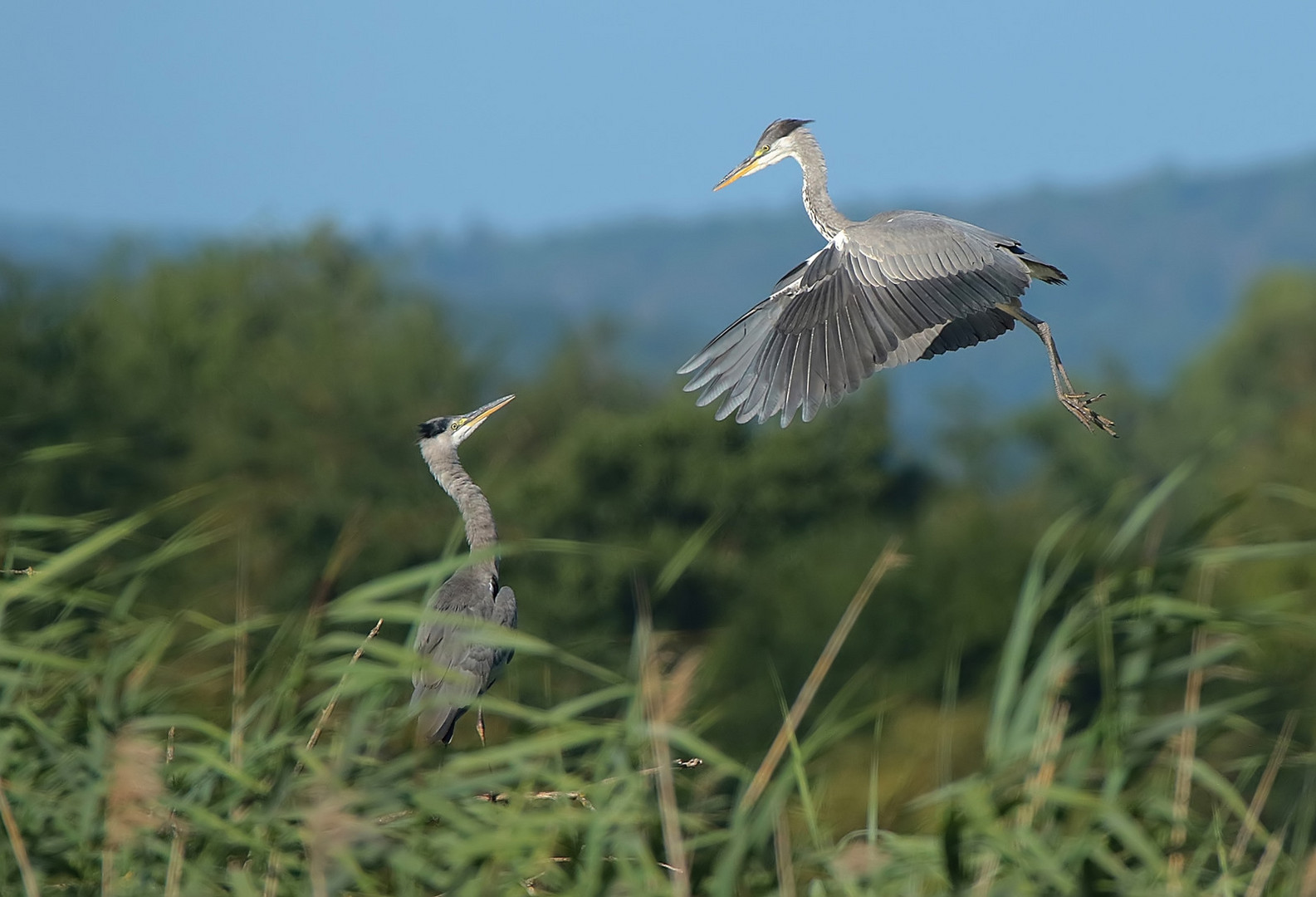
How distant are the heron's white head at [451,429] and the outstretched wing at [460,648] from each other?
2.30 feet

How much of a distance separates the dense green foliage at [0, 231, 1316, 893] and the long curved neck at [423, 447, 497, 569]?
2.03 feet

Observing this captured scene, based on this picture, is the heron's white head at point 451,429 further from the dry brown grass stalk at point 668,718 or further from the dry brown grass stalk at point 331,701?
the dry brown grass stalk at point 668,718

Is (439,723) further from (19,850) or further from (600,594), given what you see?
(600,594)

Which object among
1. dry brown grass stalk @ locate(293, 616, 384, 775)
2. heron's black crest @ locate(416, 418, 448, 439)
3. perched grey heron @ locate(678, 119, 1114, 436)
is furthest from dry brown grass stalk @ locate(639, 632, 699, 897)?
heron's black crest @ locate(416, 418, 448, 439)

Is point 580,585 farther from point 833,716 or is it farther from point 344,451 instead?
point 833,716

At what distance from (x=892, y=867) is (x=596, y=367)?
49165mm

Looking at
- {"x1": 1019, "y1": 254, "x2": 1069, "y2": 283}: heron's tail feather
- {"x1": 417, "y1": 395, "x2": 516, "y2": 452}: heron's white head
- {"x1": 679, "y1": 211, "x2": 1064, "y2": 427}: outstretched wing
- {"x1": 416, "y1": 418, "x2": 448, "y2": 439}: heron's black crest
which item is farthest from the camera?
{"x1": 416, "y1": 418, "x2": 448, "y2": 439}: heron's black crest

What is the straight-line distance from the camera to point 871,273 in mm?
7312

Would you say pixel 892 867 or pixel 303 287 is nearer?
pixel 892 867

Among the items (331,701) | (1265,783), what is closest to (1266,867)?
(1265,783)

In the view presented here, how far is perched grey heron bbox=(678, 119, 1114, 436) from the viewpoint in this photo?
702 centimetres

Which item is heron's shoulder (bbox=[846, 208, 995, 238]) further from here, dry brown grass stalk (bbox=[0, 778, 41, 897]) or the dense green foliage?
dry brown grass stalk (bbox=[0, 778, 41, 897])

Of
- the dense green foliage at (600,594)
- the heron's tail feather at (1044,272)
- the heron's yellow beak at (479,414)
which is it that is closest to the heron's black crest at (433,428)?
the heron's yellow beak at (479,414)

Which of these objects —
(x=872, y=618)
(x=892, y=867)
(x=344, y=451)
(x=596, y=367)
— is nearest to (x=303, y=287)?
(x=596, y=367)
